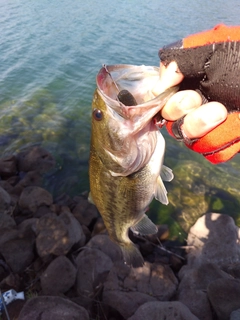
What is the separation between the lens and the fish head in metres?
2.34

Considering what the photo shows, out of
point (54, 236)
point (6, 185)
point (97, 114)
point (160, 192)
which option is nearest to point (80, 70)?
point (6, 185)

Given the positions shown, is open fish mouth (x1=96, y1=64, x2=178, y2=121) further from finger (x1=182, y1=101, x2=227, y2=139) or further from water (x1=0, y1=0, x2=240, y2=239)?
water (x1=0, y1=0, x2=240, y2=239)

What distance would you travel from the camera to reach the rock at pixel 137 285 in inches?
192

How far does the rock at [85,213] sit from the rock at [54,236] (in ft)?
3.49

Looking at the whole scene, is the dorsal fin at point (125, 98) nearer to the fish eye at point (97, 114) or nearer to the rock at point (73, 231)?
the fish eye at point (97, 114)

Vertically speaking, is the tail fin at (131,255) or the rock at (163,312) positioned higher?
the tail fin at (131,255)

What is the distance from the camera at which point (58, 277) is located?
5.22 m

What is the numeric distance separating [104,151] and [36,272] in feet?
13.1

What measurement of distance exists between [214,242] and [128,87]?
516cm

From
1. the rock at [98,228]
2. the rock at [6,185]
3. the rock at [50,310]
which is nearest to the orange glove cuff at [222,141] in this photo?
the rock at [50,310]

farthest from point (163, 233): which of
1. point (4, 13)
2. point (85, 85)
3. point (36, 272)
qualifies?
point (4, 13)

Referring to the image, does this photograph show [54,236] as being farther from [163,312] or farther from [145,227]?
[145,227]

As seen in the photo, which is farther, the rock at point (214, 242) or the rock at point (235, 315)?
the rock at point (214, 242)

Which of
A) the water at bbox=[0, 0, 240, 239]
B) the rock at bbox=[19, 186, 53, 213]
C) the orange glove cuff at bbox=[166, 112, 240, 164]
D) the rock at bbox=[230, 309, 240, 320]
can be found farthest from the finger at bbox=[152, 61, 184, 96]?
the water at bbox=[0, 0, 240, 239]
